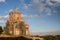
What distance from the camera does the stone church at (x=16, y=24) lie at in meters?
47.0

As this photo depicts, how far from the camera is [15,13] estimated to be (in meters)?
48.5

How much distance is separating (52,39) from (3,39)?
1912 cm

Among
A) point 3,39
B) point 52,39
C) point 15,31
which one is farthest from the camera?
point 15,31

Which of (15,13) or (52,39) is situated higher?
(15,13)

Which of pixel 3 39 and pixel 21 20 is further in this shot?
pixel 21 20

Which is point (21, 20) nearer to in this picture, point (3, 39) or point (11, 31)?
point (11, 31)

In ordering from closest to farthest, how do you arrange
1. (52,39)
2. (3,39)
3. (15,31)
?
1. (3,39)
2. (52,39)
3. (15,31)

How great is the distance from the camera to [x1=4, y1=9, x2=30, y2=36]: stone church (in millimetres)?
47000

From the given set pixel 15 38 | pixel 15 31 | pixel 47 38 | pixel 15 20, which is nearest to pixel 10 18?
pixel 15 20

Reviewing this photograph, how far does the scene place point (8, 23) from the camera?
4809cm

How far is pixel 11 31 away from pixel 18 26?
2.31 meters

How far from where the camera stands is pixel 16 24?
1864 inches

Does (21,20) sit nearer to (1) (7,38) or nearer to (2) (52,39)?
(2) (52,39)

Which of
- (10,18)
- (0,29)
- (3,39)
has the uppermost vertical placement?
(10,18)
